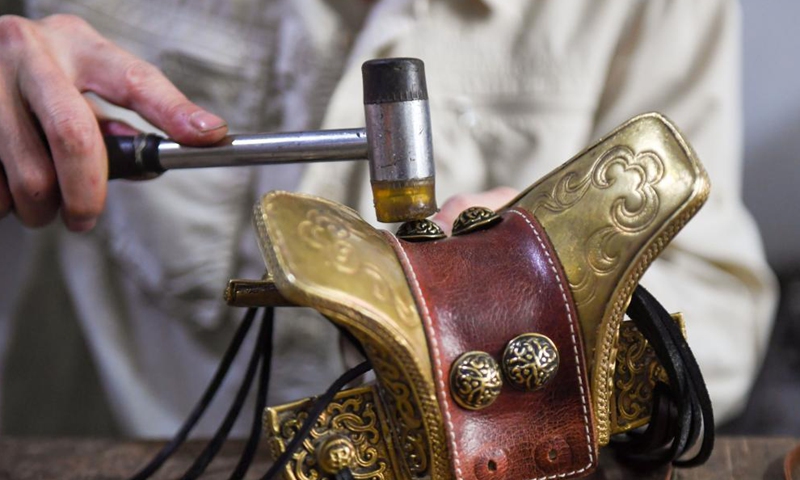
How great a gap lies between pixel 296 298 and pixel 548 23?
66cm

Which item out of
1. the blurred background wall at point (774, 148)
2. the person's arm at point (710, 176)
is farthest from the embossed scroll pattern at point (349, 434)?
the blurred background wall at point (774, 148)

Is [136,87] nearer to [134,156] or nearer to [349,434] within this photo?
[134,156]

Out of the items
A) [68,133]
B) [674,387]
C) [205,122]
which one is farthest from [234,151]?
[674,387]

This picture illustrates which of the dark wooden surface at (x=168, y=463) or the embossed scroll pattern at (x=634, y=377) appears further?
the dark wooden surface at (x=168, y=463)

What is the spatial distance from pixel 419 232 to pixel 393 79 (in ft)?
0.31

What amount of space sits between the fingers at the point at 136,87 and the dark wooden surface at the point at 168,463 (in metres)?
0.27

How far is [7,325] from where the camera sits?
117cm

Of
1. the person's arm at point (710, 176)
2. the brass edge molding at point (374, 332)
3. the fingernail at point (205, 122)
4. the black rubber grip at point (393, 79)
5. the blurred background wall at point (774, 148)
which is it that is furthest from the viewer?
the blurred background wall at point (774, 148)

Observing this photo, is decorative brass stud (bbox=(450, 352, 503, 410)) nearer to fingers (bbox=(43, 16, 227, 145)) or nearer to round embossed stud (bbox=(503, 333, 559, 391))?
round embossed stud (bbox=(503, 333, 559, 391))

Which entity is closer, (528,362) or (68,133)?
(528,362)

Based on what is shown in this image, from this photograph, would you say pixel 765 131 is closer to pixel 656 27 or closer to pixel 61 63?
pixel 656 27

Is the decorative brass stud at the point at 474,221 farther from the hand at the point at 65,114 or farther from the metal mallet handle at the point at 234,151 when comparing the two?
the hand at the point at 65,114

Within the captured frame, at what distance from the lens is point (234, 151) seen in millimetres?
616

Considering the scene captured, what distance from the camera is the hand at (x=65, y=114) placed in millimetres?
644
